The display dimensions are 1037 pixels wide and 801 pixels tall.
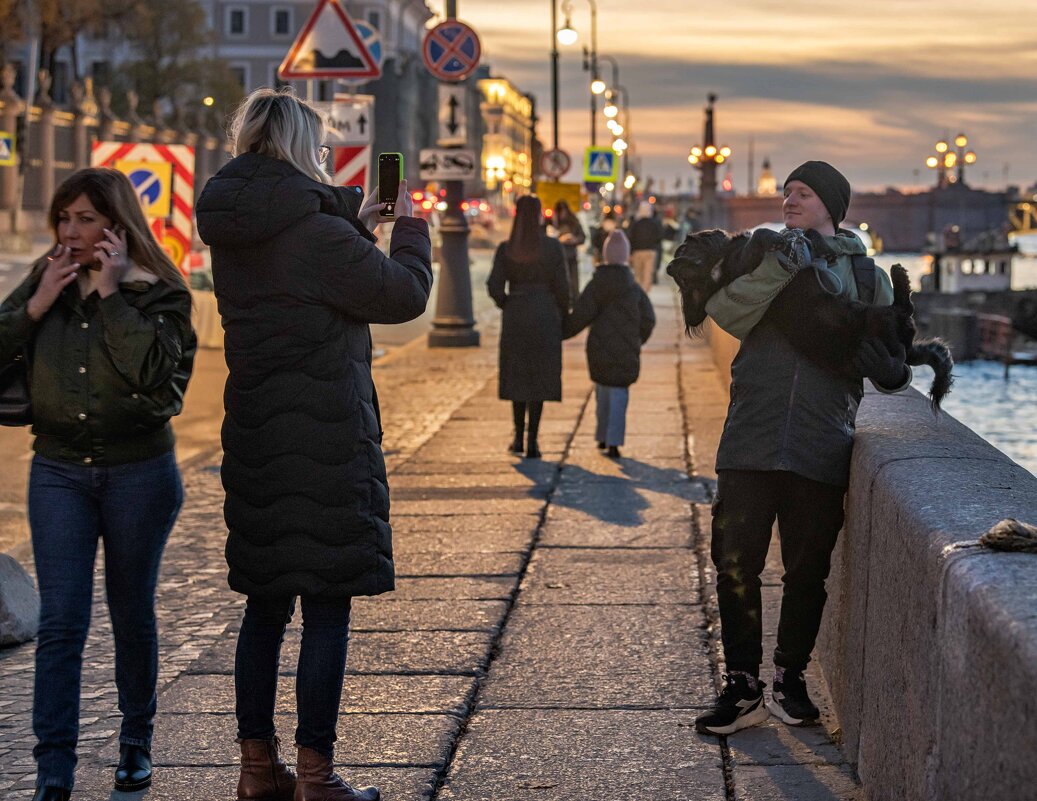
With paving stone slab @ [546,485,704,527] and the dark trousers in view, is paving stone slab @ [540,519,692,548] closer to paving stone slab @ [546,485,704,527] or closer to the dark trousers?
paving stone slab @ [546,485,704,527]

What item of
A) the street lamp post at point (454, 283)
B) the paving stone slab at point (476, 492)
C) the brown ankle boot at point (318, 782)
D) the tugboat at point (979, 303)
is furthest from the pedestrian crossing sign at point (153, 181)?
the tugboat at point (979, 303)

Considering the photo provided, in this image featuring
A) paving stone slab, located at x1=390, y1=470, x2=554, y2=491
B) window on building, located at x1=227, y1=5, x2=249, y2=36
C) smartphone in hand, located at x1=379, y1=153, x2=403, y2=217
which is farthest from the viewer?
window on building, located at x1=227, y1=5, x2=249, y2=36

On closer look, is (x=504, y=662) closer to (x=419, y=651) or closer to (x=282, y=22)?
(x=419, y=651)

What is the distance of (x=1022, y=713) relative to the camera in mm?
2451

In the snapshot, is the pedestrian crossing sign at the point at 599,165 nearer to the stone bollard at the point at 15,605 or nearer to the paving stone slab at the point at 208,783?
the stone bollard at the point at 15,605

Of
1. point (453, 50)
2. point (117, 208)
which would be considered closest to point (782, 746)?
point (117, 208)

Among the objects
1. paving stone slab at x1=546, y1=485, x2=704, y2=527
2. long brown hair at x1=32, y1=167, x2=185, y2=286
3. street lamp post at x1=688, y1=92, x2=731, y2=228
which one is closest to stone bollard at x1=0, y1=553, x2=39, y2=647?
long brown hair at x1=32, y1=167, x2=185, y2=286

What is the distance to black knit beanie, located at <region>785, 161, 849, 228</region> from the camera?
5.01 m

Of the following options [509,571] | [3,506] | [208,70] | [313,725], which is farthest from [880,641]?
[208,70]

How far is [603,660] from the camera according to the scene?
5.74 m

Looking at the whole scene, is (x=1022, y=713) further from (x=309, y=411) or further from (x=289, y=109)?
(x=289, y=109)

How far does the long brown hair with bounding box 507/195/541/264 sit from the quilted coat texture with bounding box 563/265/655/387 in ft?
1.57

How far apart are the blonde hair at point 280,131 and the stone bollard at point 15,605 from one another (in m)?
2.81

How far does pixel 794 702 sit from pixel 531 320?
625 cm
